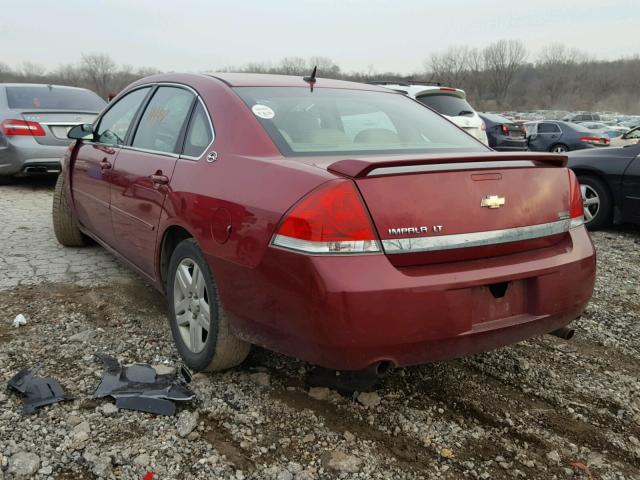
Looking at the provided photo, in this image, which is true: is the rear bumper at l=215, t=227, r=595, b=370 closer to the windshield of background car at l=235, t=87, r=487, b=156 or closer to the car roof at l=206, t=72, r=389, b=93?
the windshield of background car at l=235, t=87, r=487, b=156

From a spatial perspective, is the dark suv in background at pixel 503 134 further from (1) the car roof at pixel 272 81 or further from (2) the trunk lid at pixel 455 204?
(2) the trunk lid at pixel 455 204

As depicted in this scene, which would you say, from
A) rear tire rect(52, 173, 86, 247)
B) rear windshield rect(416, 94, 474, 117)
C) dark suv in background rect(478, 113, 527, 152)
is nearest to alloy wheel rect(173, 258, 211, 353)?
rear tire rect(52, 173, 86, 247)

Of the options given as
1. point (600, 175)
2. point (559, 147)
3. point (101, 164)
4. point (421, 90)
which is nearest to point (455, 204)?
point (101, 164)

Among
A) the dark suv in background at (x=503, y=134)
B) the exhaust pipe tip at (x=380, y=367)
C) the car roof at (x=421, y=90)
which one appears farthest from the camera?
the dark suv in background at (x=503, y=134)

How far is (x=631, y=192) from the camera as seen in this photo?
5660mm

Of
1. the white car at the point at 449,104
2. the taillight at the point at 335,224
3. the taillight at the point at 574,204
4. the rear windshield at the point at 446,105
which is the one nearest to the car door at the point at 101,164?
the taillight at the point at 335,224

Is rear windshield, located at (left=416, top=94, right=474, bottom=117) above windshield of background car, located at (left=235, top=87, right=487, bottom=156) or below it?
above

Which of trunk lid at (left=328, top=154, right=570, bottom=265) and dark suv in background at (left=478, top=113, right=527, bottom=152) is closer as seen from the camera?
trunk lid at (left=328, top=154, right=570, bottom=265)

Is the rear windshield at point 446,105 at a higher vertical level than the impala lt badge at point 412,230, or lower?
higher

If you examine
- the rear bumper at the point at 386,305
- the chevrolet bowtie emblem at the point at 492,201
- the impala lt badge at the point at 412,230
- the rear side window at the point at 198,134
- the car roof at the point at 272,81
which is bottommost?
the rear bumper at the point at 386,305

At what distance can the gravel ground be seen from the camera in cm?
209

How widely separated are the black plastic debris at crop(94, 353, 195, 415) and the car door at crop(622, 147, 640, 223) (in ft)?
16.2

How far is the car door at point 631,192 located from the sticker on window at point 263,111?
4.51 m

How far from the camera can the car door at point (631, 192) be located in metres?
5.62
